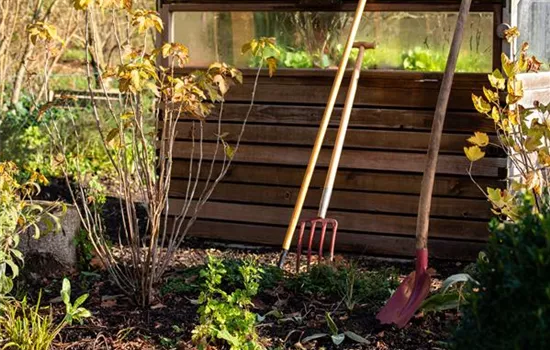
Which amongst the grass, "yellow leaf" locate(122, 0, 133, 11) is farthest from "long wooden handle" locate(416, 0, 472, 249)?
the grass

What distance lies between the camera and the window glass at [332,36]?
6.03 meters

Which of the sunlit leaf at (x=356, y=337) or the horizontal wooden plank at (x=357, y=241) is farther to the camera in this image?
the horizontal wooden plank at (x=357, y=241)

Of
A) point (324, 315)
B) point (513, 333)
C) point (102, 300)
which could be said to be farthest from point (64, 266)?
point (513, 333)

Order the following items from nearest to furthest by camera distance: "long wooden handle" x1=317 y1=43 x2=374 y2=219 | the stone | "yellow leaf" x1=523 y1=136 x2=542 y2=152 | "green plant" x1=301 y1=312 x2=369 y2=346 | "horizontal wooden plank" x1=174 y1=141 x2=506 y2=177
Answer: "green plant" x1=301 y1=312 x2=369 y2=346
"yellow leaf" x1=523 y1=136 x2=542 y2=152
the stone
"long wooden handle" x1=317 y1=43 x2=374 y2=219
"horizontal wooden plank" x1=174 y1=141 x2=506 y2=177

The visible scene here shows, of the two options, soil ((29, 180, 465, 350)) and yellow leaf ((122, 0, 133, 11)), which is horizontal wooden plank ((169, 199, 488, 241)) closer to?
soil ((29, 180, 465, 350))

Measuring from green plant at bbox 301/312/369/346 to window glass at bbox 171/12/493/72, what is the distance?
228 centimetres

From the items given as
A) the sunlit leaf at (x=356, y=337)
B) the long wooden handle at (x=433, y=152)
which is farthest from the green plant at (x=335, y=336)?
the long wooden handle at (x=433, y=152)

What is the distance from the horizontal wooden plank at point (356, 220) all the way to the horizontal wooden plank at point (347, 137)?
1.46 feet

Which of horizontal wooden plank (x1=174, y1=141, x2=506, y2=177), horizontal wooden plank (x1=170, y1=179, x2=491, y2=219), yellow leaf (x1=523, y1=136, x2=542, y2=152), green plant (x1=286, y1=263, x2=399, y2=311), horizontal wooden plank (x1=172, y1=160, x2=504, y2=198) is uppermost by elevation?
yellow leaf (x1=523, y1=136, x2=542, y2=152)

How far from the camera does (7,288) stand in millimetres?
4586

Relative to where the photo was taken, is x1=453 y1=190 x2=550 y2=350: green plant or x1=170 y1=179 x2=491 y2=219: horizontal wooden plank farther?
x1=170 y1=179 x2=491 y2=219: horizontal wooden plank

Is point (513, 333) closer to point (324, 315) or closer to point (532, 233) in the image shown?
point (532, 233)

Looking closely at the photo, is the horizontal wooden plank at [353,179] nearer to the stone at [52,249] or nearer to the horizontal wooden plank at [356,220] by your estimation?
the horizontal wooden plank at [356,220]

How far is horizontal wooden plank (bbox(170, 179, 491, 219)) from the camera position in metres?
6.12
